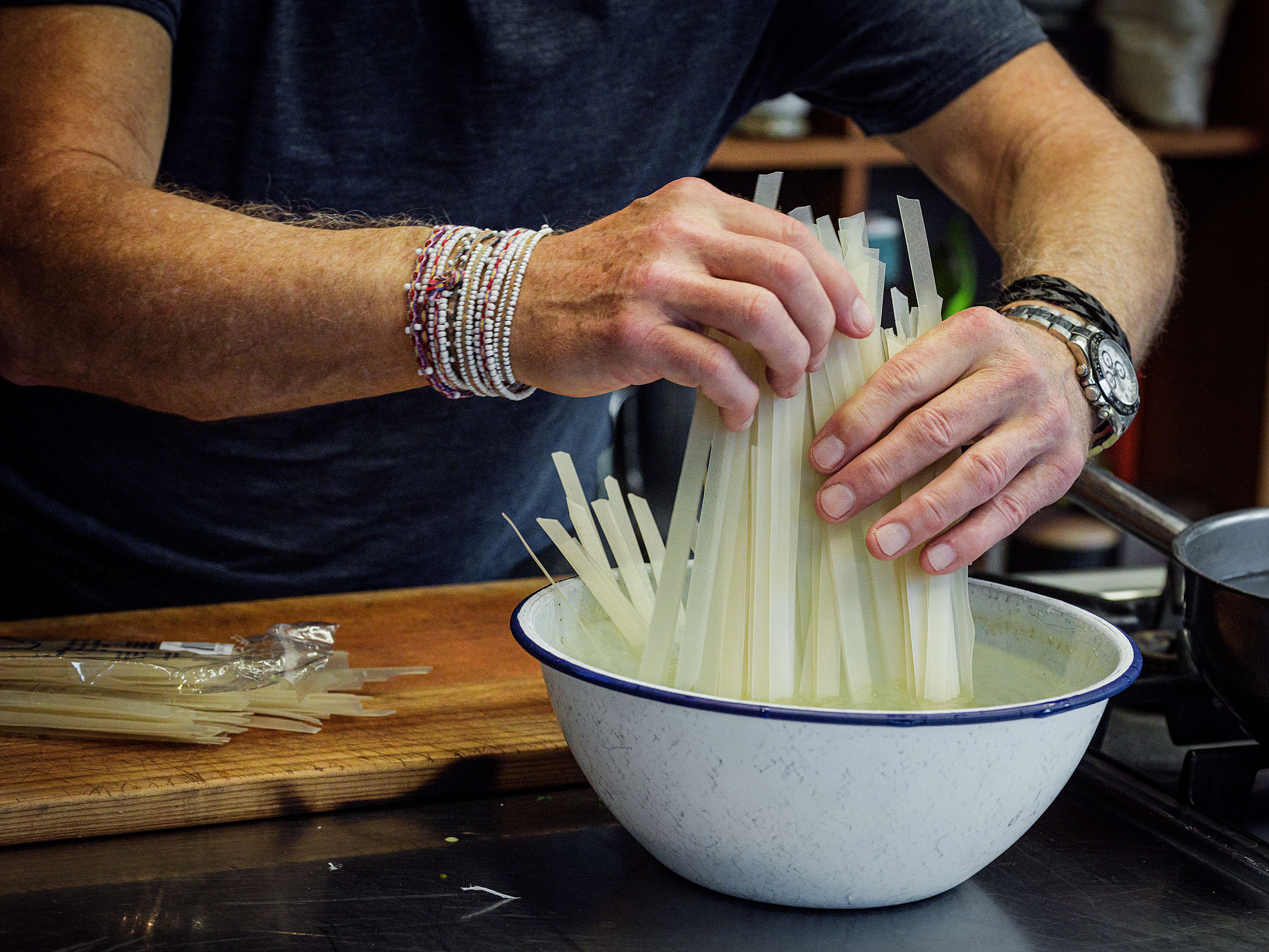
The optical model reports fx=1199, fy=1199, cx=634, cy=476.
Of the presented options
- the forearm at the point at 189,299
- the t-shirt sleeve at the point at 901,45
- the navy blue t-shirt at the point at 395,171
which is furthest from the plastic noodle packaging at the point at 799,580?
the t-shirt sleeve at the point at 901,45

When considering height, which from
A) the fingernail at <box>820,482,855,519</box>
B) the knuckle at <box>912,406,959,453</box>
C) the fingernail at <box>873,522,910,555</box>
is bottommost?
the fingernail at <box>873,522,910,555</box>

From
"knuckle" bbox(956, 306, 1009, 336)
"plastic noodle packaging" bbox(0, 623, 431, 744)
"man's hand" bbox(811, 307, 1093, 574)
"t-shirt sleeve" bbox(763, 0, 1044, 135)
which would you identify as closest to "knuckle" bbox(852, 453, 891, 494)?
"man's hand" bbox(811, 307, 1093, 574)

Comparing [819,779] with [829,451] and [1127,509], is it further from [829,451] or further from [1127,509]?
[1127,509]

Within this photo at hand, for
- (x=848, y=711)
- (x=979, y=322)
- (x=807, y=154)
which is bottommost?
(x=807, y=154)

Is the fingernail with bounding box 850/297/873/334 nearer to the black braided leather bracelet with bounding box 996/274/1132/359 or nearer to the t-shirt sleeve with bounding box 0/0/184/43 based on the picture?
the black braided leather bracelet with bounding box 996/274/1132/359

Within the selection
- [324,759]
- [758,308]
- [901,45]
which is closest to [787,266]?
[758,308]

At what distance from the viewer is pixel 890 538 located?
2.01 ft

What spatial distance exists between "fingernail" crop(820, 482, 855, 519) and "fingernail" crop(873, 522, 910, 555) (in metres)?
0.02

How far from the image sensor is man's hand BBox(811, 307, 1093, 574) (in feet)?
2.02

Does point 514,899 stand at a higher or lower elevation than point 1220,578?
lower

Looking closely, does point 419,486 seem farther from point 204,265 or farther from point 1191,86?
point 1191,86

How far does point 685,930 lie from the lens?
1.81 ft

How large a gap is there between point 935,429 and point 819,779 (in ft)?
0.69

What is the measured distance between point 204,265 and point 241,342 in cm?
5
